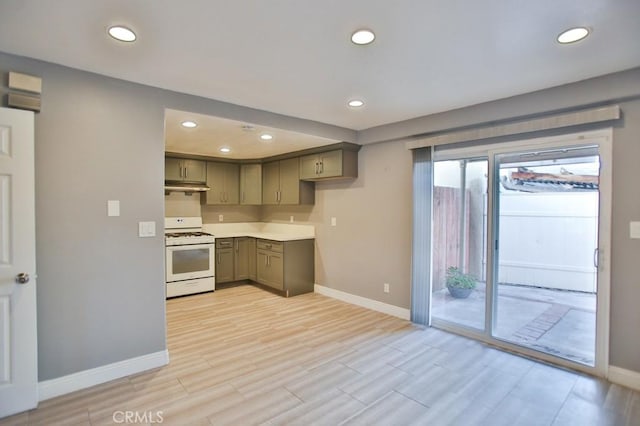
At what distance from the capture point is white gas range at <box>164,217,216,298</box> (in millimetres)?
5059

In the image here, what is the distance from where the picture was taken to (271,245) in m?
5.45

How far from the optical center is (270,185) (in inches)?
236

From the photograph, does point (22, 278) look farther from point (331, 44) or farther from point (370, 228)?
point (370, 228)

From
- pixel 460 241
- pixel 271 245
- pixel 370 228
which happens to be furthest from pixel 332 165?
pixel 460 241

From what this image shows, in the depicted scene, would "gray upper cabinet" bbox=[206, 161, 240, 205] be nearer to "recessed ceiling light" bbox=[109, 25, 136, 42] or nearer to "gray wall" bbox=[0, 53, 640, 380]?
"gray wall" bbox=[0, 53, 640, 380]

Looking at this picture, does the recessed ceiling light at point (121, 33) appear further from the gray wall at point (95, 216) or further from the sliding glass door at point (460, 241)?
the sliding glass door at point (460, 241)

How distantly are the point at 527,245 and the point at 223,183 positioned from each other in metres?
4.83

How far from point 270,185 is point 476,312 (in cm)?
383

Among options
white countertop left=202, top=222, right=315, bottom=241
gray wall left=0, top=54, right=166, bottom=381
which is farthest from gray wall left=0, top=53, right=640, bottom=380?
white countertop left=202, top=222, right=315, bottom=241

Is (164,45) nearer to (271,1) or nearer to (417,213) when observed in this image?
(271,1)

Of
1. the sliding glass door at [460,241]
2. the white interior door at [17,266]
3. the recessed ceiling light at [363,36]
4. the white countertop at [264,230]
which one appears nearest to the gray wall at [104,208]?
the white interior door at [17,266]

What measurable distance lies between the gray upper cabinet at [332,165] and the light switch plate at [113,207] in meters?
2.79

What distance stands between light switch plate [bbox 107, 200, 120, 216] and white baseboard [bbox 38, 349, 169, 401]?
4.06ft

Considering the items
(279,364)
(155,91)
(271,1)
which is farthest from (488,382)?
(155,91)
